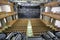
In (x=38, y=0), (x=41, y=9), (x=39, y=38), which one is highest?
(x=38, y=0)

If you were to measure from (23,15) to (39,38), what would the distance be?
4.05 metres

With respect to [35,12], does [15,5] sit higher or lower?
higher

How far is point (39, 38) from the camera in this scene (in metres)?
1.84

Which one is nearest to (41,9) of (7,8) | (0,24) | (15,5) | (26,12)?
(26,12)

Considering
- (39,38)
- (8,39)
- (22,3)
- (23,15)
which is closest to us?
(8,39)

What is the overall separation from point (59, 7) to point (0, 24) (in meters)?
1.50

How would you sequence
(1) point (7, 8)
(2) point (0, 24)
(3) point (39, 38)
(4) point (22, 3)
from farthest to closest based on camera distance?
(4) point (22, 3) < (1) point (7, 8) < (2) point (0, 24) < (3) point (39, 38)

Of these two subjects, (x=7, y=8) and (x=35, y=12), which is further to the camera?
(x=35, y=12)

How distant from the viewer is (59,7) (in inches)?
112

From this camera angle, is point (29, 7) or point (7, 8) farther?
point (29, 7)

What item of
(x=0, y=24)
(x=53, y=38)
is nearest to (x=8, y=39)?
(x=53, y=38)

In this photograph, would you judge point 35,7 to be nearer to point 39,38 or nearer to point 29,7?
point 29,7

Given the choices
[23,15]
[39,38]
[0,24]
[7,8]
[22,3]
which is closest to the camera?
[39,38]

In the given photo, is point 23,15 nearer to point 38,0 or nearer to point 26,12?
point 26,12
